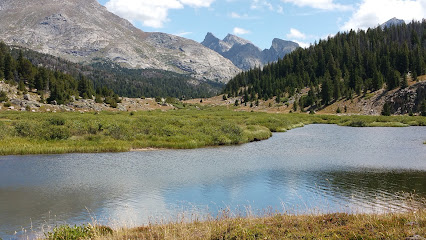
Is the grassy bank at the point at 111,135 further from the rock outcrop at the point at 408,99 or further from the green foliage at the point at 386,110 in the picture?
the rock outcrop at the point at 408,99

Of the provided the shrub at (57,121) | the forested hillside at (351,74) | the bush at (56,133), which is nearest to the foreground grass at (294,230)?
the bush at (56,133)

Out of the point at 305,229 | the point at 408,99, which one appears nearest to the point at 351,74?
the point at 408,99

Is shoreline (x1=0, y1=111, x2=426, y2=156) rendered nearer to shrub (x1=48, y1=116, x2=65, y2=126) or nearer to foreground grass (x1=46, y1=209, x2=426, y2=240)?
shrub (x1=48, y1=116, x2=65, y2=126)

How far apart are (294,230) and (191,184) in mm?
14828

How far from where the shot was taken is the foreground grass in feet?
37.0

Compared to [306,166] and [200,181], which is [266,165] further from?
[200,181]

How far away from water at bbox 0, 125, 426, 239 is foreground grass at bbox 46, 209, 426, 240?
8.02 ft

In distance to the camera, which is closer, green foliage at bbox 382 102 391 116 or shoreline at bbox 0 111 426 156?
shoreline at bbox 0 111 426 156

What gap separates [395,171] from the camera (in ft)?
105

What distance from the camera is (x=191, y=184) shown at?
26438 millimetres

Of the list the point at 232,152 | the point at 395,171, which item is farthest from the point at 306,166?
the point at 232,152

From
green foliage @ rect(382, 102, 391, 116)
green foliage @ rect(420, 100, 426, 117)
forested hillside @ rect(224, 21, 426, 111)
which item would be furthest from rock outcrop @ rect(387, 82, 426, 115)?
green foliage @ rect(382, 102, 391, 116)

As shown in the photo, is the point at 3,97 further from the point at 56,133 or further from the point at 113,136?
the point at 113,136

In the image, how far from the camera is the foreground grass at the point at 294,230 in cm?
1129
